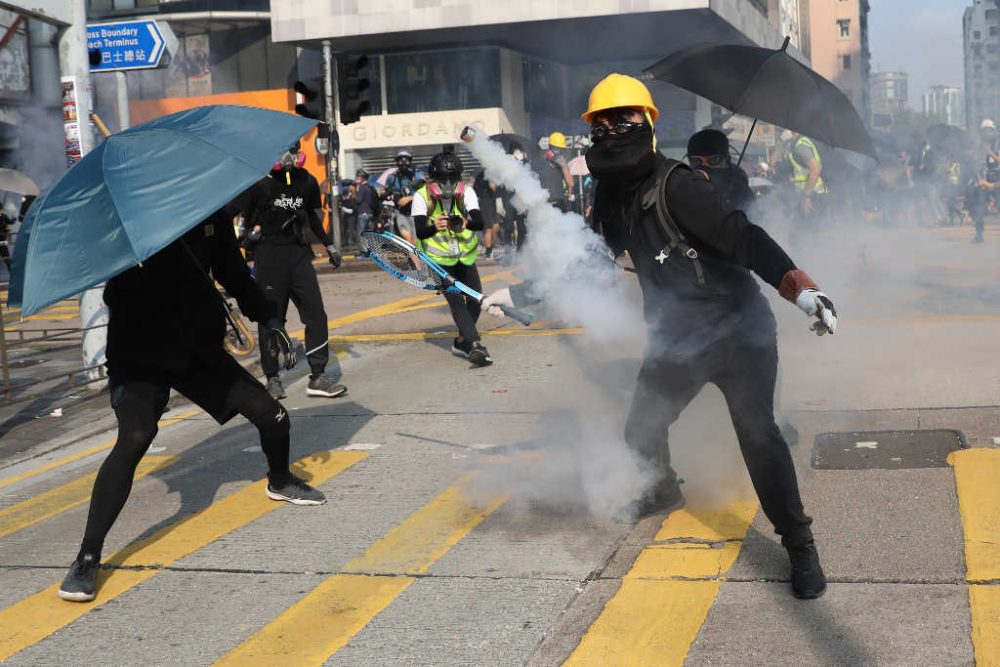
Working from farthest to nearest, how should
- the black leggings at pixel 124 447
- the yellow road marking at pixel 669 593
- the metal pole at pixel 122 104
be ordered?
the metal pole at pixel 122 104 < the black leggings at pixel 124 447 < the yellow road marking at pixel 669 593

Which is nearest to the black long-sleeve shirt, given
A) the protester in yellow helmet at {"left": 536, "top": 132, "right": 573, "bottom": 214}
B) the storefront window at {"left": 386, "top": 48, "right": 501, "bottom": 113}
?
the protester in yellow helmet at {"left": 536, "top": 132, "right": 573, "bottom": 214}

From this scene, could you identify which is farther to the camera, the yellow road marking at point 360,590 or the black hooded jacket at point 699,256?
the black hooded jacket at point 699,256

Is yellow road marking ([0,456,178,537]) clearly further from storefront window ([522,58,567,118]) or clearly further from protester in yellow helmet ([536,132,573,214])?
storefront window ([522,58,567,118])

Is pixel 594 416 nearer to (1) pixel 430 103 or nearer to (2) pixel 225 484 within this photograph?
(2) pixel 225 484

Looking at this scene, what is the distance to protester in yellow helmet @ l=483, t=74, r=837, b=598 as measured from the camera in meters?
4.68

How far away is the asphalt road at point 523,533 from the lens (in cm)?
439

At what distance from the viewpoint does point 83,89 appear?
33.0 ft

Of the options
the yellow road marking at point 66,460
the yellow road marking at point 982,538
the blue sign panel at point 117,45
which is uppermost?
the blue sign panel at point 117,45

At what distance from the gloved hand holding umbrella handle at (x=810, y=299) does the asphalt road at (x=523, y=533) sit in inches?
39.1

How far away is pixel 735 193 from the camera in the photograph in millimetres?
7719

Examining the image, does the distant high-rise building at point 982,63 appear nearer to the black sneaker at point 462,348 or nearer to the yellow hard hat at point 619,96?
the black sneaker at point 462,348

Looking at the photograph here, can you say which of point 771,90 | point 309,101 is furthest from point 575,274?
point 309,101

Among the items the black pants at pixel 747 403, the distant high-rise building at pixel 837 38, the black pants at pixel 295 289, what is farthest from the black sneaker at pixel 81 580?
the distant high-rise building at pixel 837 38

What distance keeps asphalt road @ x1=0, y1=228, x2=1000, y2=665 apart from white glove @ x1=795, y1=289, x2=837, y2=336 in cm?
99
